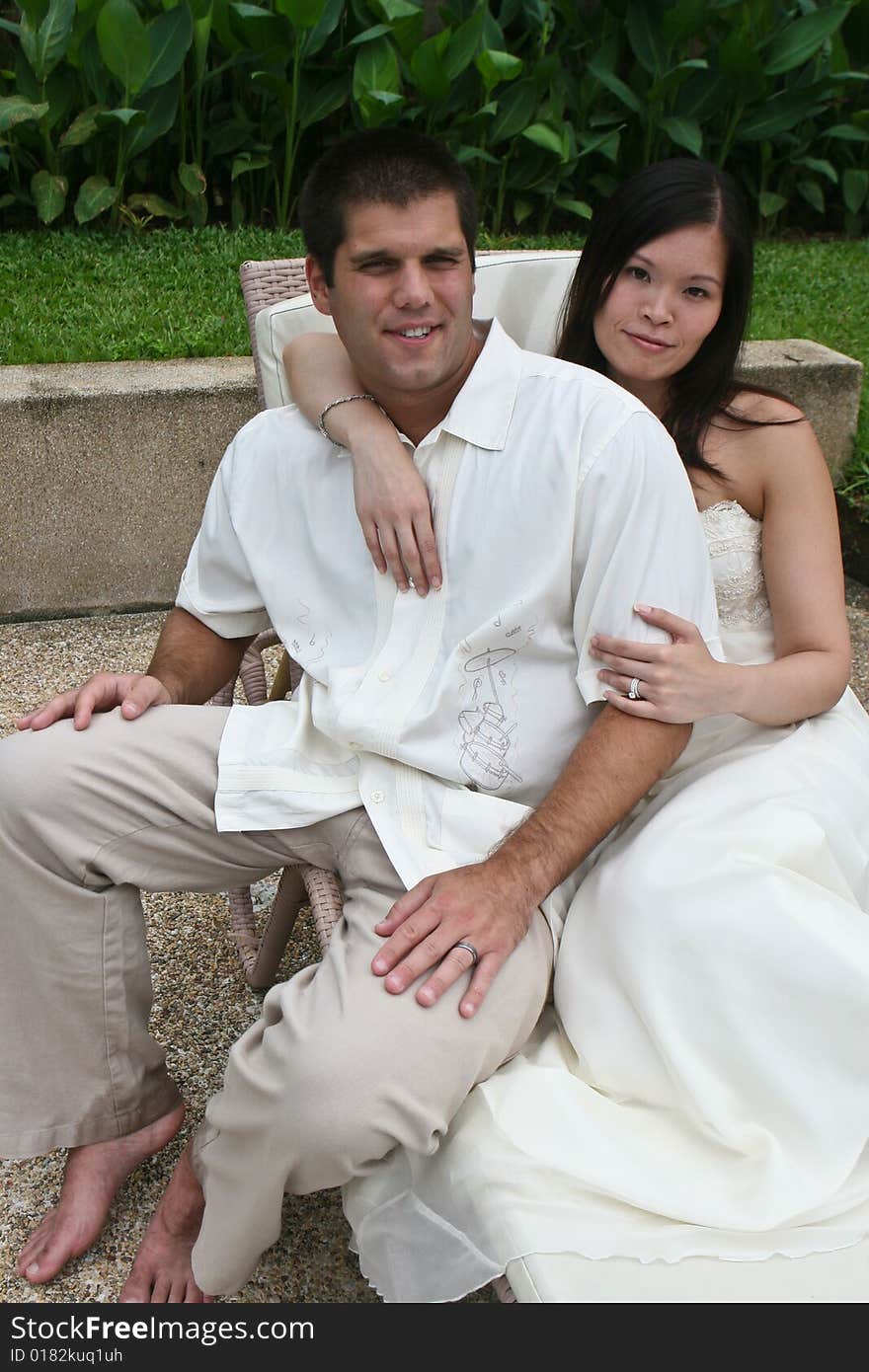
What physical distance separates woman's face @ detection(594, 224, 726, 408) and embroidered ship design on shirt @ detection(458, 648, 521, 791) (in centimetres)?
71

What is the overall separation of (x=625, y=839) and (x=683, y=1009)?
1.14ft

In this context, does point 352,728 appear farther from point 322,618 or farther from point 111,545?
point 111,545

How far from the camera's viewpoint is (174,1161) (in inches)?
91.4

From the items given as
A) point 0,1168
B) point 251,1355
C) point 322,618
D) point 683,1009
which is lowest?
point 0,1168

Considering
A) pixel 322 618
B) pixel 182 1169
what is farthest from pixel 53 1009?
pixel 322 618

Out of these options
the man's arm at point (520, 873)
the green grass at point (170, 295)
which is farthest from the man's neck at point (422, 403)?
the green grass at point (170, 295)

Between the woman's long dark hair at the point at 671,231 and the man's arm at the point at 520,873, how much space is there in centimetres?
71

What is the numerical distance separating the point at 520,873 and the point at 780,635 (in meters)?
0.77

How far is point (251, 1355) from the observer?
1.81 m

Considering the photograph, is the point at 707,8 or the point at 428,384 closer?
the point at 428,384

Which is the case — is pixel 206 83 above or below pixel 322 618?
above

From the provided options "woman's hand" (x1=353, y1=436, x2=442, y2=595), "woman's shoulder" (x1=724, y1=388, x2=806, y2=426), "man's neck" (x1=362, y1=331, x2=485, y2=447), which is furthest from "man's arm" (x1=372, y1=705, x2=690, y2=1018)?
"woman's shoulder" (x1=724, y1=388, x2=806, y2=426)

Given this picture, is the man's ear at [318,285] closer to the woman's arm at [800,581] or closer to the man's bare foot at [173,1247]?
the woman's arm at [800,581]

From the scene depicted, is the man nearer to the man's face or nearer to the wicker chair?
the man's face
